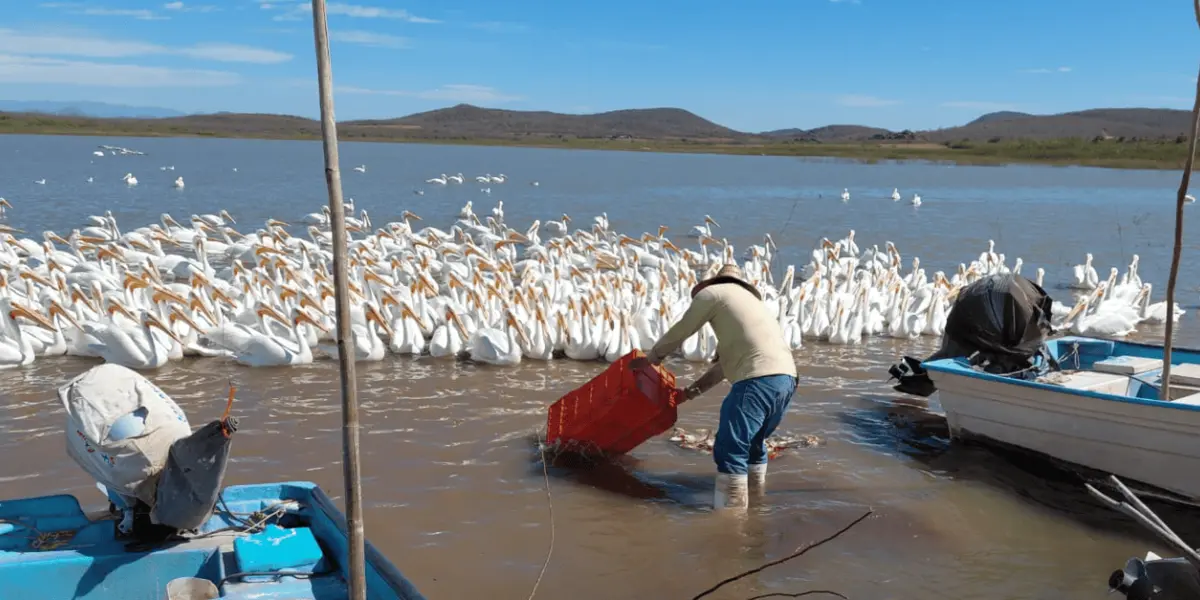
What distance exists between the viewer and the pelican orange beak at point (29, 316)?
9008 mm

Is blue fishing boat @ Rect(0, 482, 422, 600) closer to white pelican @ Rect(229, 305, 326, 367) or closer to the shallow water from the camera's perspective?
the shallow water

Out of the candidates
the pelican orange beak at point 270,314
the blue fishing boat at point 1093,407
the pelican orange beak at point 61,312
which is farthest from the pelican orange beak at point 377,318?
the blue fishing boat at point 1093,407

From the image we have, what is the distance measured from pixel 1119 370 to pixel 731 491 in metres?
3.63

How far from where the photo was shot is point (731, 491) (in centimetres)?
578

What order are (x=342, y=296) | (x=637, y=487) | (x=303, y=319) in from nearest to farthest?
1. (x=342, y=296)
2. (x=637, y=487)
3. (x=303, y=319)

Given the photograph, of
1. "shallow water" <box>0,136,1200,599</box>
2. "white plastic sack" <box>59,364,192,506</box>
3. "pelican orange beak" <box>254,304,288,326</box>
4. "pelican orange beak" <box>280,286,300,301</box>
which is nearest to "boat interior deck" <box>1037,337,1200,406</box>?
"shallow water" <box>0,136,1200,599</box>

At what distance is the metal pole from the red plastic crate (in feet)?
9.73

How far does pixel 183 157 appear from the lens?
191ft

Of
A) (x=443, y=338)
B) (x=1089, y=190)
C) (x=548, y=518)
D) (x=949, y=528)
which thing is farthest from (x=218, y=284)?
(x=1089, y=190)

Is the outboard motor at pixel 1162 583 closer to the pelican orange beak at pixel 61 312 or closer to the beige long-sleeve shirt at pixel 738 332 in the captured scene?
the beige long-sleeve shirt at pixel 738 332

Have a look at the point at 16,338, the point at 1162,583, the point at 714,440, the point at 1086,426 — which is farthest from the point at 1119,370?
the point at 16,338

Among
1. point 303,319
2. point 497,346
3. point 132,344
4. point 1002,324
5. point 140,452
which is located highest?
point 140,452

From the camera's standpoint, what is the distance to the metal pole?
2.75m

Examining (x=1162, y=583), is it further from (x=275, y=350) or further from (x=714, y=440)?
(x=275, y=350)
